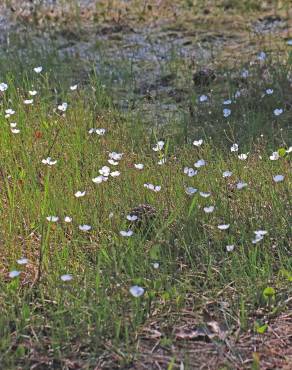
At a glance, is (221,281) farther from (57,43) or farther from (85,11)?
(85,11)

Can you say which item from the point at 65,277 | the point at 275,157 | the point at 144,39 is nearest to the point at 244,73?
the point at 144,39

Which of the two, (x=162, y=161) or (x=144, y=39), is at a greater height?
(x=162, y=161)

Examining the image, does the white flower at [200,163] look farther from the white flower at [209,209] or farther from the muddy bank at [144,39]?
the muddy bank at [144,39]

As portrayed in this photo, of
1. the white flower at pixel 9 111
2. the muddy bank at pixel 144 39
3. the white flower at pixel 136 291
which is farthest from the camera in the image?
the muddy bank at pixel 144 39

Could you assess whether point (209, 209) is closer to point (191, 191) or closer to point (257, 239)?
point (191, 191)

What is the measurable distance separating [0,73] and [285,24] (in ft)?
8.55

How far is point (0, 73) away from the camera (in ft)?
17.7

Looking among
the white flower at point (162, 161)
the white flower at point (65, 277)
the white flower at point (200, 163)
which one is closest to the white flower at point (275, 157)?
the white flower at point (200, 163)

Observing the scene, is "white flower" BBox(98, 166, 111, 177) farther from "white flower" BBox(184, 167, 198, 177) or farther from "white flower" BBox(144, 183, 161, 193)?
"white flower" BBox(184, 167, 198, 177)

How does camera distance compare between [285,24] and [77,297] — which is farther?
[285,24]

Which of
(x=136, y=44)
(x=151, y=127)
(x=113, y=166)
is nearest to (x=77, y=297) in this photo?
(x=113, y=166)

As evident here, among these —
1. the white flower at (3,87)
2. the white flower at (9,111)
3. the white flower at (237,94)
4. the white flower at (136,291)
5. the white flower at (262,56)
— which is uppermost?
the white flower at (3,87)

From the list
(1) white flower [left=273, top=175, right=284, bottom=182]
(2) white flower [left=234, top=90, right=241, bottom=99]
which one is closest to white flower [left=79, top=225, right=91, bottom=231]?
(1) white flower [left=273, top=175, right=284, bottom=182]

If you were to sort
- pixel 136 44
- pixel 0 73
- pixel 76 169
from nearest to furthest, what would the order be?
pixel 76 169
pixel 0 73
pixel 136 44
